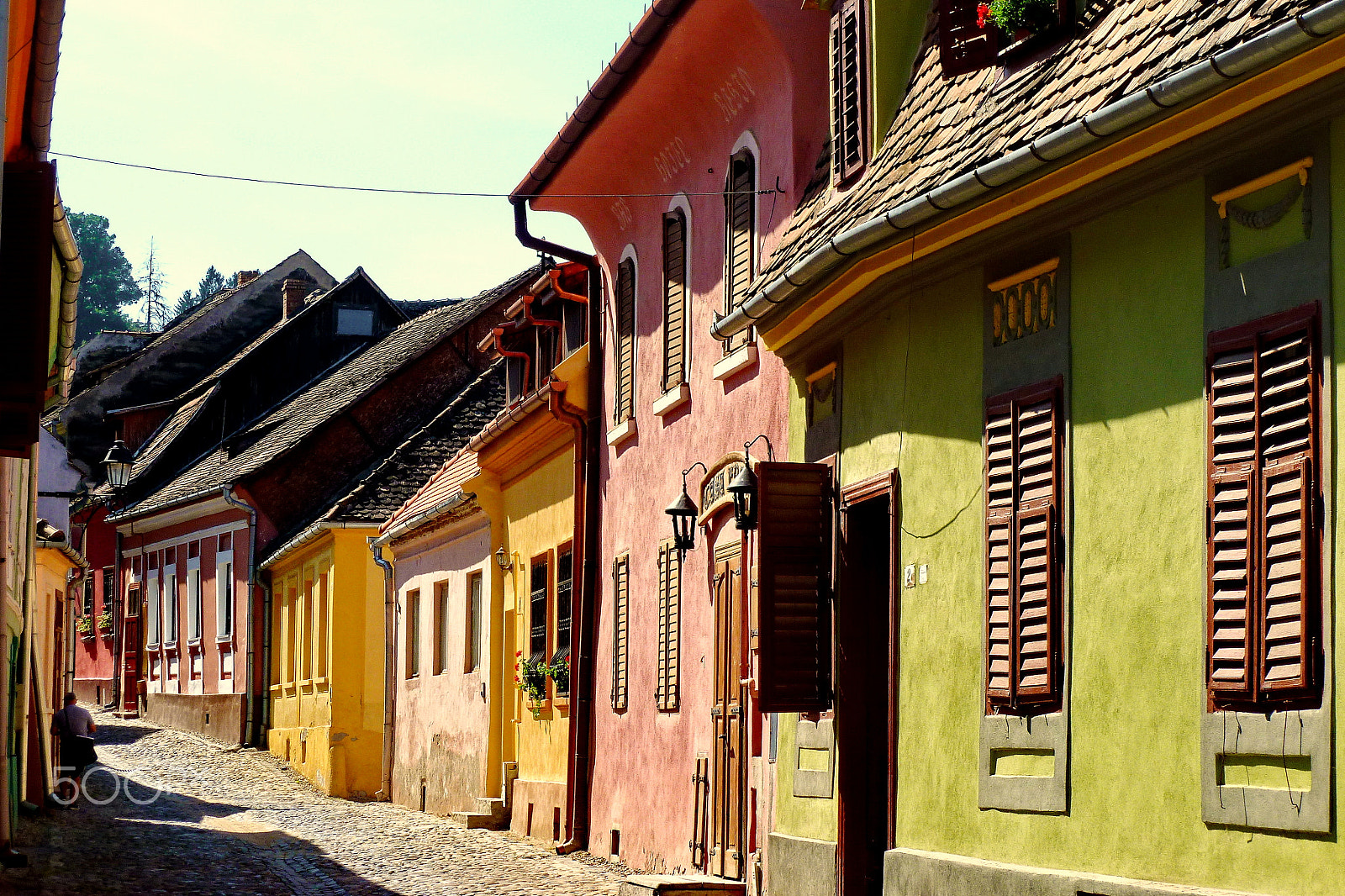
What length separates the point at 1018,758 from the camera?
855 centimetres

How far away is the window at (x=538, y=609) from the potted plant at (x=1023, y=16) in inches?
451

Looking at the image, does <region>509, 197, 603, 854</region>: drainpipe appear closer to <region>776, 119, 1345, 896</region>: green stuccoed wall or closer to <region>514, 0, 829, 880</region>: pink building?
<region>514, 0, 829, 880</region>: pink building

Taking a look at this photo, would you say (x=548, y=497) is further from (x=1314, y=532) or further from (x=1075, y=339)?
(x=1314, y=532)

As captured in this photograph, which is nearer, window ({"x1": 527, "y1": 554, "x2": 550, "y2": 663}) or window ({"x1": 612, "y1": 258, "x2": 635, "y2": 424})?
window ({"x1": 612, "y1": 258, "x2": 635, "y2": 424})

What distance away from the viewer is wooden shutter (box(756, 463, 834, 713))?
10977 millimetres

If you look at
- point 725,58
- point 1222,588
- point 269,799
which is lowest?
point 269,799

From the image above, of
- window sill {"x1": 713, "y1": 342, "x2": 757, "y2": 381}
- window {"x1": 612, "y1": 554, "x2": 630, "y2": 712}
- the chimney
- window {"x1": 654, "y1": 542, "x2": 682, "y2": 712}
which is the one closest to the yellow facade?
window {"x1": 612, "y1": 554, "x2": 630, "y2": 712}

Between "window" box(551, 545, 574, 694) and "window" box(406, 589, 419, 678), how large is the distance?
7200mm

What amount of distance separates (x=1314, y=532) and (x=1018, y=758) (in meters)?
2.47

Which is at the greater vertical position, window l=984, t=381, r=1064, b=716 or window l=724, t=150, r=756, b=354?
window l=724, t=150, r=756, b=354

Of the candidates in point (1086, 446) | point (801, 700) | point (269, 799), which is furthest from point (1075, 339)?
point (269, 799)

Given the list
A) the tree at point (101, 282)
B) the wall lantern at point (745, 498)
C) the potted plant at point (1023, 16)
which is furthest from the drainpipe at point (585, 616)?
the tree at point (101, 282)

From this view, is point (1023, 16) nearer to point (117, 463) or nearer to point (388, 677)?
point (388, 677)

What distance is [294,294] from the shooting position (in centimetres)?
4369
